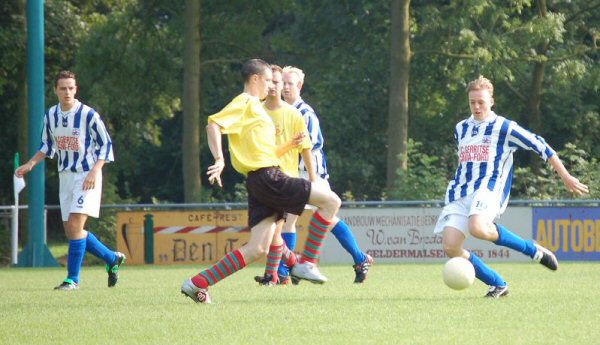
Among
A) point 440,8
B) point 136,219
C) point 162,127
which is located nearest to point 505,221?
point 136,219

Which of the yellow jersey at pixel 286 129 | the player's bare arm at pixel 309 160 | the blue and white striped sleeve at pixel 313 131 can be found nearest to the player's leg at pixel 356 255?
the blue and white striped sleeve at pixel 313 131

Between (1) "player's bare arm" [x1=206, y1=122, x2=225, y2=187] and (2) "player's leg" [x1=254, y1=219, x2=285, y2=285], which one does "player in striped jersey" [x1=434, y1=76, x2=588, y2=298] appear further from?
(1) "player's bare arm" [x1=206, y1=122, x2=225, y2=187]

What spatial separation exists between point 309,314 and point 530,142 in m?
2.68

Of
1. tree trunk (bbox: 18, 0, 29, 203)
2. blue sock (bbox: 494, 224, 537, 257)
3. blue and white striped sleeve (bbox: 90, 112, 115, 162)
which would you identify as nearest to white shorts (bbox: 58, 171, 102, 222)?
blue and white striped sleeve (bbox: 90, 112, 115, 162)

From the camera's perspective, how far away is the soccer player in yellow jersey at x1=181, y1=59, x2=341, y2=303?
9430 millimetres

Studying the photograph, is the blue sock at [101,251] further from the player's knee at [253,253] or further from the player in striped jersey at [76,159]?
the player's knee at [253,253]

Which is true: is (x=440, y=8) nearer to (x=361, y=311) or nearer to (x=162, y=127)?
(x=162, y=127)

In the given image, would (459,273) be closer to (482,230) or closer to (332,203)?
(482,230)

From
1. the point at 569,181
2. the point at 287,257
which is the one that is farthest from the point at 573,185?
the point at 287,257

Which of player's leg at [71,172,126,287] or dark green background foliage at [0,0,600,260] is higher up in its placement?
dark green background foliage at [0,0,600,260]

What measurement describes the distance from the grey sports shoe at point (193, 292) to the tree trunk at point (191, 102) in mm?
17063

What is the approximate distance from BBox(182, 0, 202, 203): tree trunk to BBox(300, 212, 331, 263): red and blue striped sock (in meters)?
16.2

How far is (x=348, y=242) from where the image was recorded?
12672 mm

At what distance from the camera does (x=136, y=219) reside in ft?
66.2
